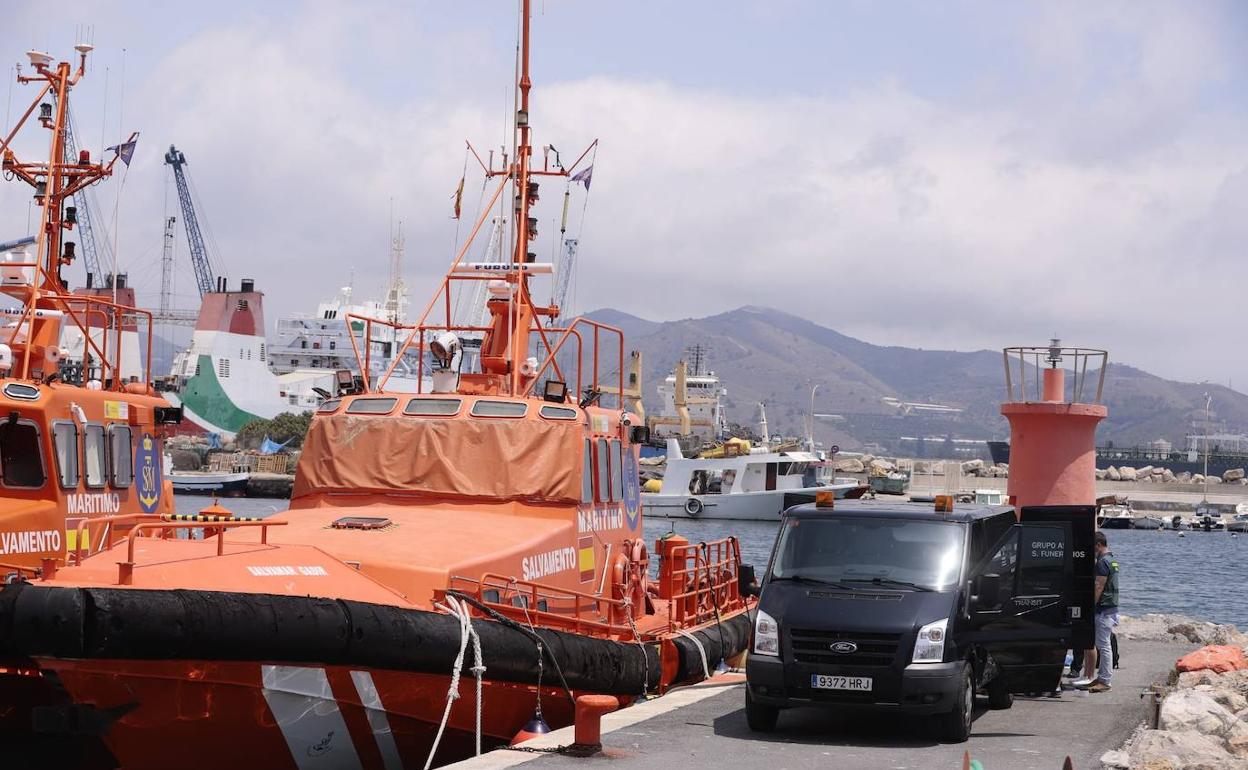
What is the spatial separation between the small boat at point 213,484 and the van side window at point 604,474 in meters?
65.1

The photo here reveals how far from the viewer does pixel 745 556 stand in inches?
1853

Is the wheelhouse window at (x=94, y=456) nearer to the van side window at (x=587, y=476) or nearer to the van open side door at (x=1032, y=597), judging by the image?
the van side window at (x=587, y=476)

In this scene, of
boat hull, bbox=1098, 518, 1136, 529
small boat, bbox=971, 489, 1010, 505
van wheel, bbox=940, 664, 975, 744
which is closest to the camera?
van wheel, bbox=940, 664, 975, 744

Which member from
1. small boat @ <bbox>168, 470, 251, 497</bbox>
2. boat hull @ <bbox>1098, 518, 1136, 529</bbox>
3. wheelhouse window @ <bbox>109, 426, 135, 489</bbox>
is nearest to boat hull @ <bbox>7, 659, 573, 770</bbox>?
wheelhouse window @ <bbox>109, 426, 135, 489</bbox>

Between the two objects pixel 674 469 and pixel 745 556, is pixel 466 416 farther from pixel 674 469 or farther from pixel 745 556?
pixel 674 469

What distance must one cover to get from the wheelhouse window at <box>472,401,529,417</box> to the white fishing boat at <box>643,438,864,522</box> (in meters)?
59.8

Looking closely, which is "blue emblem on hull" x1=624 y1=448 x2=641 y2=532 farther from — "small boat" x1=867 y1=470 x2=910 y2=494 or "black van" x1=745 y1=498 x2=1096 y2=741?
"small boat" x1=867 y1=470 x2=910 y2=494

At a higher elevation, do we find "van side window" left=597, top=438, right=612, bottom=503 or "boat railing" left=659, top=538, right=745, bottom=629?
"van side window" left=597, top=438, right=612, bottom=503

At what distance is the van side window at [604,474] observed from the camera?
14.6 m

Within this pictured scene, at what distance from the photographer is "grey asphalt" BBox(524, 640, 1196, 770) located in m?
10.1

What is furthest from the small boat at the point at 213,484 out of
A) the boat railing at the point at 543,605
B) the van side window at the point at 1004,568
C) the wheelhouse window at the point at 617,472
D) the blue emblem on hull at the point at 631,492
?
the van side window at the point at 1004,568

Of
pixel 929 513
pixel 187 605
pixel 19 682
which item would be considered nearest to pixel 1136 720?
pixel 929 513

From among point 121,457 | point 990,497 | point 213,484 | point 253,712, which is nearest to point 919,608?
point 253,712

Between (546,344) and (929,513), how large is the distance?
5574 mm
